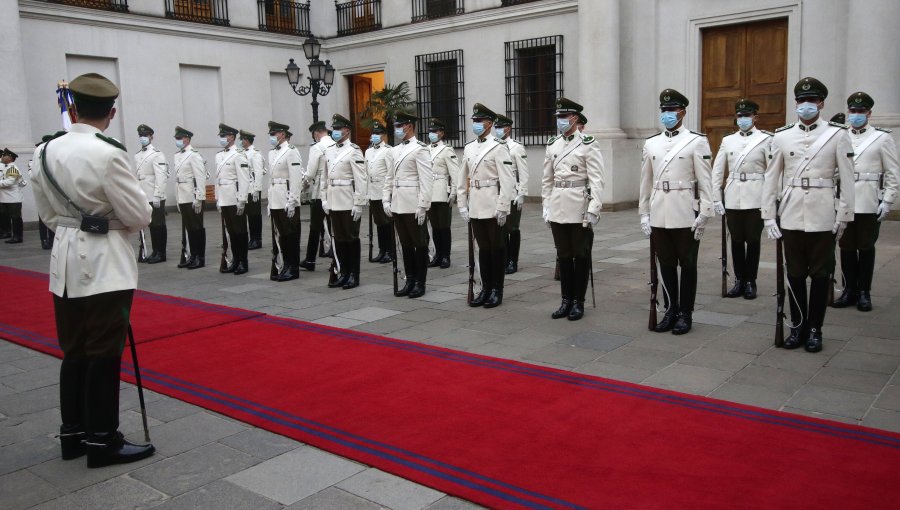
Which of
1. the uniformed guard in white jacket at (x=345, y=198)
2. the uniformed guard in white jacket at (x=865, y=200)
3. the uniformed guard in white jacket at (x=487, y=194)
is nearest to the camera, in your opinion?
the uniformed guard in white jacket at (x=865, y=200)

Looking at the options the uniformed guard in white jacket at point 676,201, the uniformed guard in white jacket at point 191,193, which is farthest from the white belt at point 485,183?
the uniformed guard in white jacket at point 191,193

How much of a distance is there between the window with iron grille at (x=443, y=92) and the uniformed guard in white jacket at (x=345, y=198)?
35.1 feet

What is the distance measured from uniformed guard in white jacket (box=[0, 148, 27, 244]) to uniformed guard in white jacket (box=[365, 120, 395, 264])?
749 cm

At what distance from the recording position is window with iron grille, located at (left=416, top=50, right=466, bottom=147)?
742 inches

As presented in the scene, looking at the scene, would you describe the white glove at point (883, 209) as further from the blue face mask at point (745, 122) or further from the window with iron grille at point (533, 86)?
the window with iron grille at point (533, 86)

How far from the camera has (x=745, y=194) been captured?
6.88m

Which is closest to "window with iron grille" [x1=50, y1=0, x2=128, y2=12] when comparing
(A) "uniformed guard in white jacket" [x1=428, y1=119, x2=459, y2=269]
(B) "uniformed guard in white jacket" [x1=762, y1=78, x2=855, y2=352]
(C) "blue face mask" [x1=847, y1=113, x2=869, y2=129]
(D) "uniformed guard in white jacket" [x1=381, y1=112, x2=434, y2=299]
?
(A) "uniformed guard in white jacket" [x1=428, y1=119, x2=459, y2=269]

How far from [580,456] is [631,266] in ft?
18.8

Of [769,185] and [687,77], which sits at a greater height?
[687,77]

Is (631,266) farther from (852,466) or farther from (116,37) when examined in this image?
(116,37)

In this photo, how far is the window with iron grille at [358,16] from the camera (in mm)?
20672

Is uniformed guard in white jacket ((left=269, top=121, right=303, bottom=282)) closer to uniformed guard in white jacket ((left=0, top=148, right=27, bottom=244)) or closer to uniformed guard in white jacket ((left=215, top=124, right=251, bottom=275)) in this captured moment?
uniformed guard in white jacket ((left=215, top=124, right=251, bottom=275))

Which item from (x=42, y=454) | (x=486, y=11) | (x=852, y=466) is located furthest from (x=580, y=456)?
(x=486, y=11)

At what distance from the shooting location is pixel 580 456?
3564 millimetres
